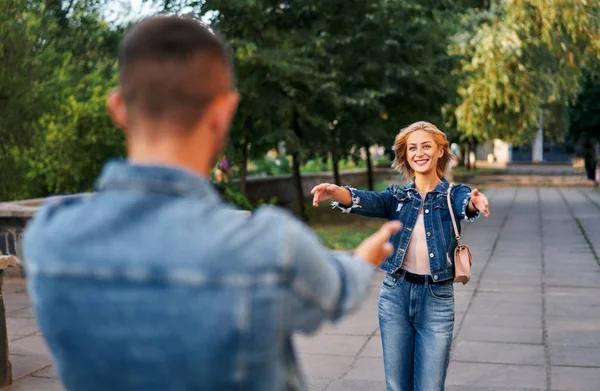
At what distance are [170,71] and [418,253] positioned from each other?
117 inches

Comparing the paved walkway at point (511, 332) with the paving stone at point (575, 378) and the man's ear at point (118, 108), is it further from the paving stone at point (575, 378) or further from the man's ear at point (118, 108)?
the man's ear at point (118, 108)

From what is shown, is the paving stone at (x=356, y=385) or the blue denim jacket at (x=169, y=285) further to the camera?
the paving stone at (x=356, y=385)

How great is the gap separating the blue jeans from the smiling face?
23.6 inches

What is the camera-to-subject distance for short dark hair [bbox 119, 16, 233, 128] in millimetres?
1527

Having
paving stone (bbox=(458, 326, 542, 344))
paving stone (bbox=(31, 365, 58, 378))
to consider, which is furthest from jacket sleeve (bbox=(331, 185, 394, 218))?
paving stone (bbox=(458, 326, 542, 344))

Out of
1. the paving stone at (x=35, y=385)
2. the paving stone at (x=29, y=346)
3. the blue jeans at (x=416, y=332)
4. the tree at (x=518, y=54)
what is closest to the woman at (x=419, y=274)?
the blue jeans at (x=416, y=332)

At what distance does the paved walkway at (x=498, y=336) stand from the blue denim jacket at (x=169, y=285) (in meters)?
4.72

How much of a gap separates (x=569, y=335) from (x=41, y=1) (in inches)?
392

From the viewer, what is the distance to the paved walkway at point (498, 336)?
6.29 metres

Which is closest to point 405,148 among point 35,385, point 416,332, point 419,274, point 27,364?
point 419,274

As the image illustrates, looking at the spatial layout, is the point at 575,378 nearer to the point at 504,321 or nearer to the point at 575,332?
the point at 575,332

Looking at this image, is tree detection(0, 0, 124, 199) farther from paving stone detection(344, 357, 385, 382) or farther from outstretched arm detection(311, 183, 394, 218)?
outstretched arm detection(311, 183, 394, 218)

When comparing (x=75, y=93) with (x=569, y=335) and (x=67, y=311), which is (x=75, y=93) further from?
(x=67, y=311)

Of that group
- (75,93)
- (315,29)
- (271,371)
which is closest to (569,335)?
(271,371)
